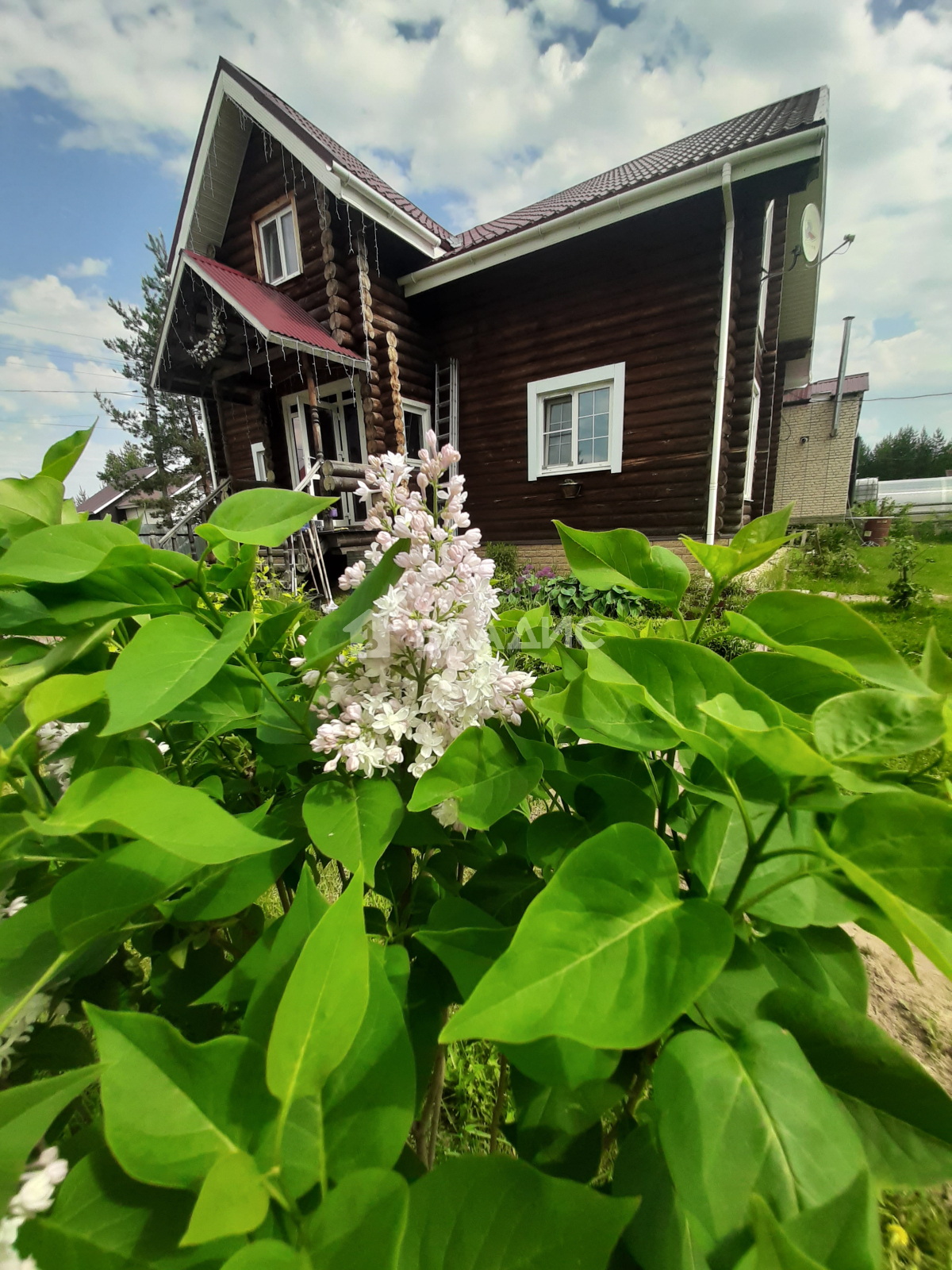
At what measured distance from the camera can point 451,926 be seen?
0.53m

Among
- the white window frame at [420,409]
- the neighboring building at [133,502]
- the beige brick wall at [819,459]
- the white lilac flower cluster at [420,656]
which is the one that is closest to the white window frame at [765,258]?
the white window frame at [420,409]

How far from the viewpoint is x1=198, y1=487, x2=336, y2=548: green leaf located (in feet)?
1.98

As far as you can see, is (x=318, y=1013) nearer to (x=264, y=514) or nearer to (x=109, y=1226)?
(x=109, y=1226)

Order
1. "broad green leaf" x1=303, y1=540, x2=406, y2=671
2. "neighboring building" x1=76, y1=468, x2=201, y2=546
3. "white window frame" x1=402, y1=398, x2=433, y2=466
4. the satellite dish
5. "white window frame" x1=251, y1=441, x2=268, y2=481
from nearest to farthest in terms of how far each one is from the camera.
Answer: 1. "broad green leaf" x1=303, y1=540, x2=406, y2=671
2. the satellite dish
3. "white window frame" x1=402, y1=398, x2=433, y2=466
4. "white window frame" x1=251, y1=441, x2=268, y2=481
5. "neighboring building" x1=76, y1=468, x2=201, y2=546

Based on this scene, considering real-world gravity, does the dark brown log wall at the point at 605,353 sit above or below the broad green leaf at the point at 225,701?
above

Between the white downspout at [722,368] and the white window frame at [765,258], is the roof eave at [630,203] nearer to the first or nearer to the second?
the white downspout at [722,368]

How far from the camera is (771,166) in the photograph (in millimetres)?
5180

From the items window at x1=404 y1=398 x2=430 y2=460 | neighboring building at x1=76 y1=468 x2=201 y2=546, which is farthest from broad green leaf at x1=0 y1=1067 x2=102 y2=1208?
neighboring building at x1=76 y1=468 x2=201 y2=546

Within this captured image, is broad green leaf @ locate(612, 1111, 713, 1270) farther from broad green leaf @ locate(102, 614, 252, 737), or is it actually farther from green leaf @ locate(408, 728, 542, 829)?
broad green leaf @ locate(102, 614, 252, 737)

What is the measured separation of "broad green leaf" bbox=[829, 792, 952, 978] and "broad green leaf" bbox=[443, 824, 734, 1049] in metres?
0.10

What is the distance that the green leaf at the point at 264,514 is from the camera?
0.60 meters

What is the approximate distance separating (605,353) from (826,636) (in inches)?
309

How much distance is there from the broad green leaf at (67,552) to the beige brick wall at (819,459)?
23.1m

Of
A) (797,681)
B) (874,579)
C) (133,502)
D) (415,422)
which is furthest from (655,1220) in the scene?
(133,502)
